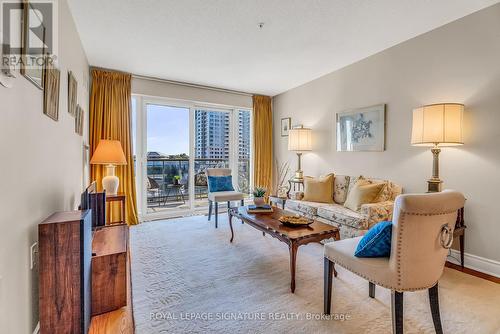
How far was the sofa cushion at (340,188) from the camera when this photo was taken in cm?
360

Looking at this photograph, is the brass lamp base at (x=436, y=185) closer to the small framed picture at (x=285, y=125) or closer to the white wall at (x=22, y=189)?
the small framed picture at (x=285, y=125)

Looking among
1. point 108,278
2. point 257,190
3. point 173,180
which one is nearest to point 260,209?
point 257,190

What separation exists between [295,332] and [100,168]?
3572 millimetres

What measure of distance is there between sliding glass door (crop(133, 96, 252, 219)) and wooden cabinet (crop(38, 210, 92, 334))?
312 cm

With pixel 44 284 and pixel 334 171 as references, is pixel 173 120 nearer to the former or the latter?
pixel 334 171

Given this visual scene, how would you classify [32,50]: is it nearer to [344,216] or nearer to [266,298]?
[266,298]

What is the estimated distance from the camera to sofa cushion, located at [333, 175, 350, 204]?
3605 millimetres

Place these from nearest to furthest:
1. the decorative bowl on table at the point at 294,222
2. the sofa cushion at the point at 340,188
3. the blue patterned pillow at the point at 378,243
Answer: the blue patterned pillow at the point at 378,243
the decorative bowl on table at the point at 294,222
the sofa cushion at the point at 340,188

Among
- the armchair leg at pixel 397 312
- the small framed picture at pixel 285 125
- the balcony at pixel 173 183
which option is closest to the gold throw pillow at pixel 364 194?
the armchair leg at pixel 397 312

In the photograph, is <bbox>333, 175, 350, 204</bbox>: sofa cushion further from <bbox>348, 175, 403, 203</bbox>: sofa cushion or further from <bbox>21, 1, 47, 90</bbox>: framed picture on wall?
<bbox>21, 1, 47, 90</bbox>: framed picture on wall

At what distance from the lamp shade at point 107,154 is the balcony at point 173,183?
101cm

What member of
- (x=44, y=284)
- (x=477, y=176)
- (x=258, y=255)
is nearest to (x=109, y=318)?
(x=44, y=284)

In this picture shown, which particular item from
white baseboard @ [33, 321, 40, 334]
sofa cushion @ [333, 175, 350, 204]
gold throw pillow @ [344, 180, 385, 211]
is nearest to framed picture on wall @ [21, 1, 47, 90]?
white baseboard @ [33, 321, 40, 334]

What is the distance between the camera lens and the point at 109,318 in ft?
5.73
